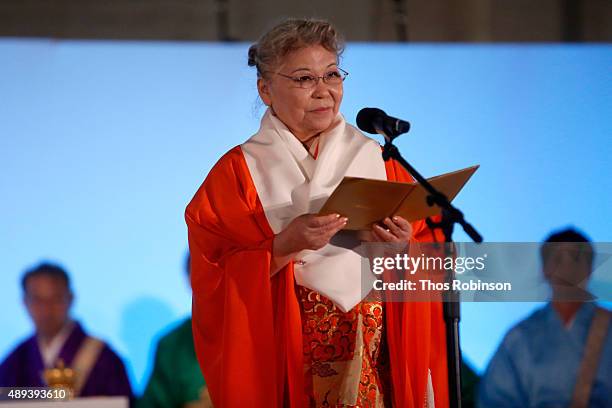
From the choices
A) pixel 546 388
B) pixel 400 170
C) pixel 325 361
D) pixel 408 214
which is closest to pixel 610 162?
pixel 546 388

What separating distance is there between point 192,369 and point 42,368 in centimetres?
62

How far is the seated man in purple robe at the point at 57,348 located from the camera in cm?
365

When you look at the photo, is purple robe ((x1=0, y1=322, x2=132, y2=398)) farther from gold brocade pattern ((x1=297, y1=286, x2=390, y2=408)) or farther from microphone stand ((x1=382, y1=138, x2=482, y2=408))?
microphone stand ((x1=382, y1=138, x2=482, y2=408))

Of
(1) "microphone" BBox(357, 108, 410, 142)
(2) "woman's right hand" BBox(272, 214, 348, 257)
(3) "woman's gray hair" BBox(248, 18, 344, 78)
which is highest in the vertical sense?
(3) "woman's gray hair" BBox(248, 18, 344, 78)

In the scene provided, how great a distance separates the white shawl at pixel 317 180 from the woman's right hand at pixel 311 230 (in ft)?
0.35

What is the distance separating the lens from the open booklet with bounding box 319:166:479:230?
2.03m

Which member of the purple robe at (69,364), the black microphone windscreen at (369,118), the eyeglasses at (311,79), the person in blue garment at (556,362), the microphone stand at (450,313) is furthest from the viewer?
the purple robe at (69,364)

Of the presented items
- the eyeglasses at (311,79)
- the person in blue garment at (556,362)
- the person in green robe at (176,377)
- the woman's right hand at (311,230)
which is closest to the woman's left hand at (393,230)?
the woman's right hand at (311,230)

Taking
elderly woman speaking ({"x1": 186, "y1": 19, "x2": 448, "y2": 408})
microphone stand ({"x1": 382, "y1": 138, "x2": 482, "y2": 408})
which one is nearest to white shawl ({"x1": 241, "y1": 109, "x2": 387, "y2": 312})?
elderly woman speaking ({"x1": 186, "y1": 19, "x2": 448, "y2": 408})

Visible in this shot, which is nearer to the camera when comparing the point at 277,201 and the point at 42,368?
the point at 277,201

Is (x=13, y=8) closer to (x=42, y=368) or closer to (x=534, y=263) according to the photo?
(x=42, y=368)

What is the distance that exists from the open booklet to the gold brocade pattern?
22 cm

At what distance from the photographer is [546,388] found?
3.09 metres

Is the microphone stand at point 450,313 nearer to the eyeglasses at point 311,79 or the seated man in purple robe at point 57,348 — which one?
the eyeglasses at point 311,79
